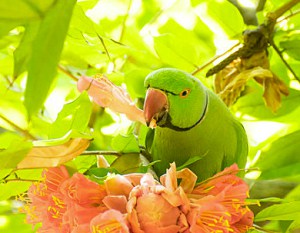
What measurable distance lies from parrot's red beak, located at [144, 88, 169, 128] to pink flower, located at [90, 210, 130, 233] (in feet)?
0.36

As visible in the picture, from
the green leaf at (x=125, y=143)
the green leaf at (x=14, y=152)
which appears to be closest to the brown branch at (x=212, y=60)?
the green leaf at (x=125, y=143)

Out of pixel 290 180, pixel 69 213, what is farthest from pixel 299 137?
pixel 69 213

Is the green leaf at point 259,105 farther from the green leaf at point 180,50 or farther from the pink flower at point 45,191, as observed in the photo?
the pink flower at point 45,191

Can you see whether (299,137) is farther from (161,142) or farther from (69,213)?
(69,213)

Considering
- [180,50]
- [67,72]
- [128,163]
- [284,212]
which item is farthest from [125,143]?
[67,72]

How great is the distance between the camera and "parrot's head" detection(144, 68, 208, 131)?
39 centimetres

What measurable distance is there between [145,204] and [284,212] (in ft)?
0.40

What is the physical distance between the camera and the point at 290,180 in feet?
2.15

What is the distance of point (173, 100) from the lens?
406 mm

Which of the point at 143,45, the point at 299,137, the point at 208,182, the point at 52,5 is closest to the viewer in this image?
the point at 52,5

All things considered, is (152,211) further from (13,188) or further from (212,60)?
(212,60)

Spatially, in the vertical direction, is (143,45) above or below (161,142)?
above

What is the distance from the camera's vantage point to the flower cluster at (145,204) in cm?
30

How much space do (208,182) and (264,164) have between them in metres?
0.20
